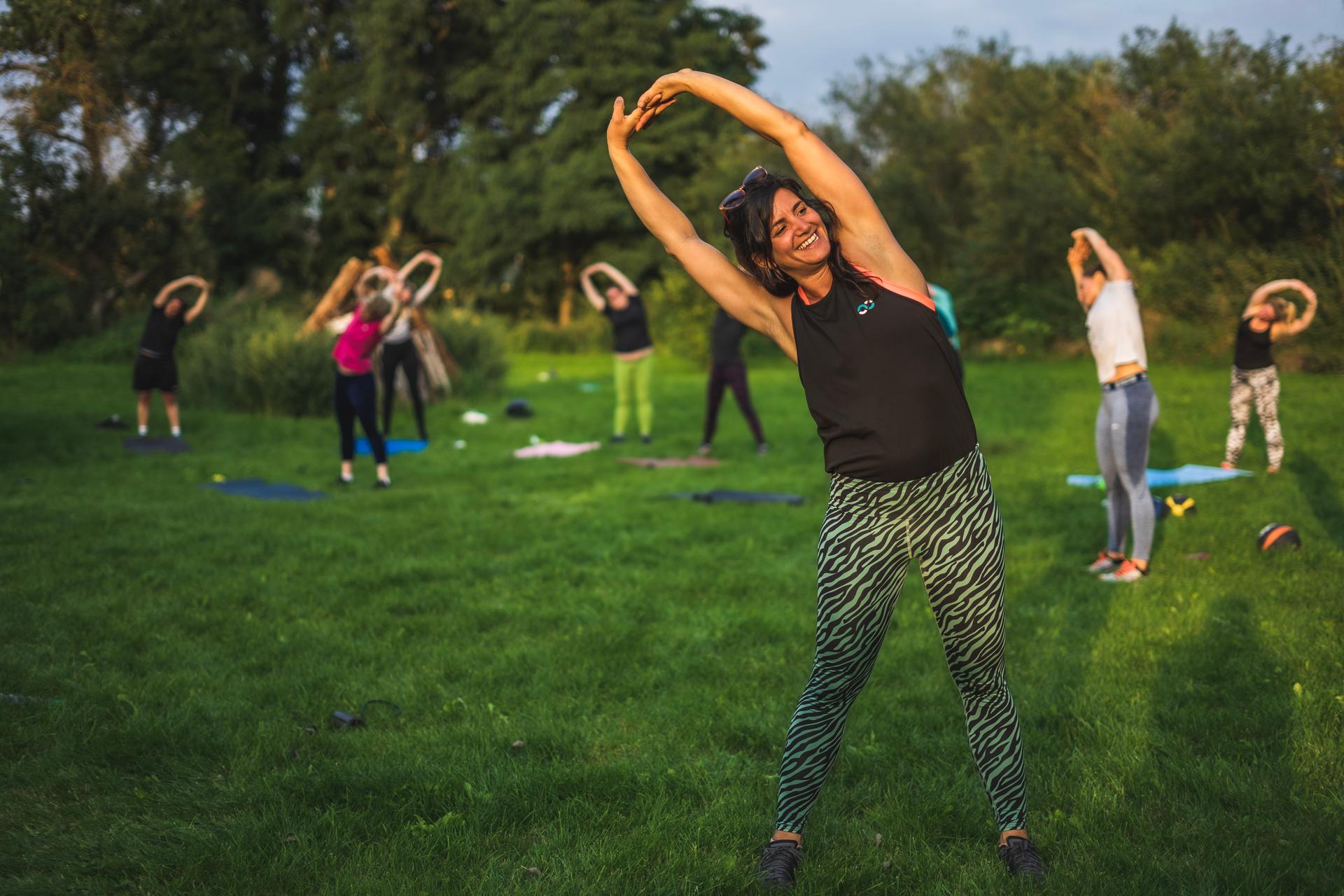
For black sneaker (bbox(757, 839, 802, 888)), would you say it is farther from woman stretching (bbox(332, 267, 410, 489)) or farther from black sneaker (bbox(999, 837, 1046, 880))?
woman stretching (bbox(332, 267, 410, 489))

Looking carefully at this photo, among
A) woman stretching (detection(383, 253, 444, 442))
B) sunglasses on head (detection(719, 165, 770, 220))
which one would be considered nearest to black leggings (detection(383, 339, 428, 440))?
woman stretching (detection(383, 253, 444, 442))

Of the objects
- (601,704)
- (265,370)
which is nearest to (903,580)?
(601,704)

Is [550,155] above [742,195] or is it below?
above

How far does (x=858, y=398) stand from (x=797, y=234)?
19.2 inches

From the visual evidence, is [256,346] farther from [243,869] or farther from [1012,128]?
[1012,128]

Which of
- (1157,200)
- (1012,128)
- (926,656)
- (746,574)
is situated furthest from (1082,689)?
(1012,128)

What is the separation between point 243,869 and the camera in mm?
3426

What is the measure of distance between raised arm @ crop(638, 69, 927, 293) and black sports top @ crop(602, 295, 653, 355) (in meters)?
11.2

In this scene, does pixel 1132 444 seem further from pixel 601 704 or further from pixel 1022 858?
pixel 1022 858

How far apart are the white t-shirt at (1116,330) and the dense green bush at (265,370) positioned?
13435 millimetres

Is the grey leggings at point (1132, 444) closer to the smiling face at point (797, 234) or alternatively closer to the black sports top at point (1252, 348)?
the smiling face at point (797, 234)

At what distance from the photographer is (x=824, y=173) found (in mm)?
2943

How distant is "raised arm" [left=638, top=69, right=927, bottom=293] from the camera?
291cm

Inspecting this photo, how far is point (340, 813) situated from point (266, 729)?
3.21ft
